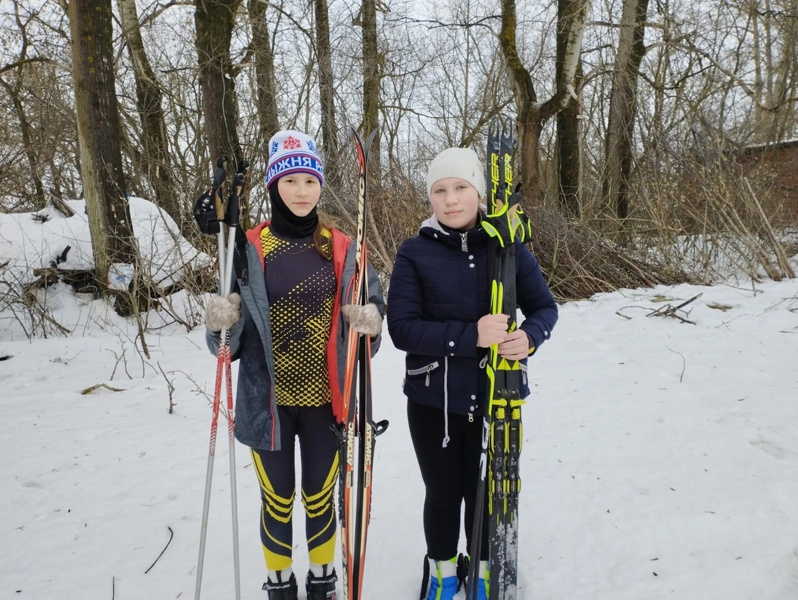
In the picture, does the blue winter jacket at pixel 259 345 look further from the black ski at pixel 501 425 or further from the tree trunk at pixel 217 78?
the tree trunk at pixel 217 78

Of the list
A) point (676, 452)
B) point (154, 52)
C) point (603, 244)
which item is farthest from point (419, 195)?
point (154, 52)

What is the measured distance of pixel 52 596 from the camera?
2025mm

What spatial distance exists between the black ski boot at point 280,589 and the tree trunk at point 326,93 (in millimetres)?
5517

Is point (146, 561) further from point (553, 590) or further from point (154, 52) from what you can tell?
point (154, 52)

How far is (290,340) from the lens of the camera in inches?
71.7

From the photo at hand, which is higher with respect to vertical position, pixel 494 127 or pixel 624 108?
pixel 624 108

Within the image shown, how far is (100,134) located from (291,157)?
218 inches

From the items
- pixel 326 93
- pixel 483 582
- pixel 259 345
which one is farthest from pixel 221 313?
pixel 326 93

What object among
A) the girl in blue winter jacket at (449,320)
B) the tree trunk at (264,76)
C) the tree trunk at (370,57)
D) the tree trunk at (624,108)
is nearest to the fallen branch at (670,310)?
the tree trunk at (624,108)

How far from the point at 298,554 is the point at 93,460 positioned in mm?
1610

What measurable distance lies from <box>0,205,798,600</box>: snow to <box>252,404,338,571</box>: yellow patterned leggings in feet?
1.27

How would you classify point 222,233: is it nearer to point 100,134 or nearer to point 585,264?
point 100,134

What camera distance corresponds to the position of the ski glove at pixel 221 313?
5.41 feet

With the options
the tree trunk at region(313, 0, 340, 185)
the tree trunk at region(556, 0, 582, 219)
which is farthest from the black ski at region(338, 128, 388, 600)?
the tree trunk at region(556, 0, 582, 219)
